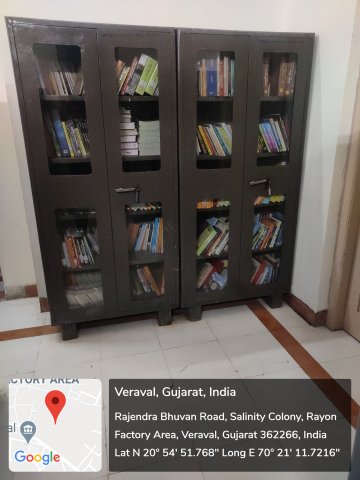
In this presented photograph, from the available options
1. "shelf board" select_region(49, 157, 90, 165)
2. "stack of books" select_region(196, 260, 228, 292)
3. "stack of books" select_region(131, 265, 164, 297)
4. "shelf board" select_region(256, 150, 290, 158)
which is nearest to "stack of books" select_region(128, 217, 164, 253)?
"stack of books" select_region(131, 265, 164, 297)

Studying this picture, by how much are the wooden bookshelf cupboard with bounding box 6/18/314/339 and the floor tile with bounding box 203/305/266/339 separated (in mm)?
147

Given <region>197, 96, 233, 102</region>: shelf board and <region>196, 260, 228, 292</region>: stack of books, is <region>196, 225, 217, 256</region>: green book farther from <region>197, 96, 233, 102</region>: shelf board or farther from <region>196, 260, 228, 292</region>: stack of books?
<region>197, 96, 233, 102</region>: shelf board

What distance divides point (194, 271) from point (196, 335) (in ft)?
1.42

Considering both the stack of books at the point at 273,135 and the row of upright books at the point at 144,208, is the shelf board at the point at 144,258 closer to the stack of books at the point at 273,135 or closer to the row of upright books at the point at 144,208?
the row of upright books at the point at 144,208

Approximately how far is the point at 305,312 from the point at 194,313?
0.80 meters

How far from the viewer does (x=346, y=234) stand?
2047 millimetres

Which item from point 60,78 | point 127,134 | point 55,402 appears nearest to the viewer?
point 55,402

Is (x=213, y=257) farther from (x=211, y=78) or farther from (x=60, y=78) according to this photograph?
(x=60, y=78)

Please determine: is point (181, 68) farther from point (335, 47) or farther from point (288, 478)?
point (288, 478)

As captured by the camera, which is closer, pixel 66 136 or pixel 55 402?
pixel 55 402

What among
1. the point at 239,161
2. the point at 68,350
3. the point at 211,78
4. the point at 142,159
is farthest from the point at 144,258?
the point at 211,78

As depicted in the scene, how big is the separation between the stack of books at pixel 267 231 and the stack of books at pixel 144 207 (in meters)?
0.73
